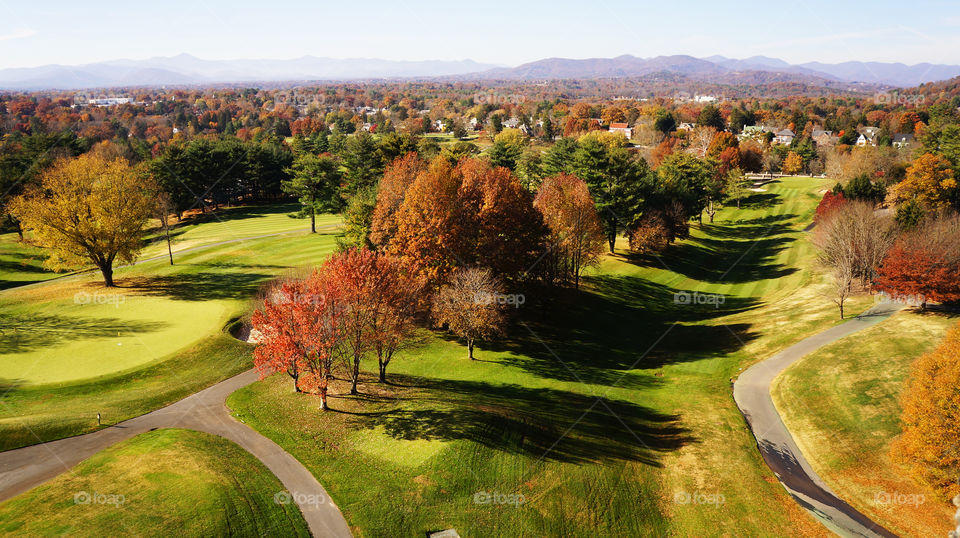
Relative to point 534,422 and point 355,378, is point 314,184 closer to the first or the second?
point 355,378

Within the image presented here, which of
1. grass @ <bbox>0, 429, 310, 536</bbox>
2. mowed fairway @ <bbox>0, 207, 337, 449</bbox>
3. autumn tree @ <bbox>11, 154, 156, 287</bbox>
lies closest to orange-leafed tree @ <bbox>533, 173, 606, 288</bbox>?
mowed fairway @ <bbox>0, 207, 337, 449</bbox>

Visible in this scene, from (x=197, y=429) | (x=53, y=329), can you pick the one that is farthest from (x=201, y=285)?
(x=197, y=429)

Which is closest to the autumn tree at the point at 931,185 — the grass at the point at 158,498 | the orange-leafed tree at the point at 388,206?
the orange-leafed tree at the point at 388,206

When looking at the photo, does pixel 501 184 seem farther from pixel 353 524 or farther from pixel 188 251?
pixel 188 251

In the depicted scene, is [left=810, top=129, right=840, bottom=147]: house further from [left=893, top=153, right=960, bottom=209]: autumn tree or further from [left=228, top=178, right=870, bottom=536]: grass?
[left=228, top=178, right=870, bottom=536]: grass

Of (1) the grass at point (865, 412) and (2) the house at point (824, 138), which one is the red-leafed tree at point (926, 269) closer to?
(1) the grass at point (865, 412)

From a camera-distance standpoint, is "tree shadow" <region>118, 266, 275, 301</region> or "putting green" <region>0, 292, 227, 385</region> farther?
"tree shadow" <region>118, 266, 275, 301</region>
